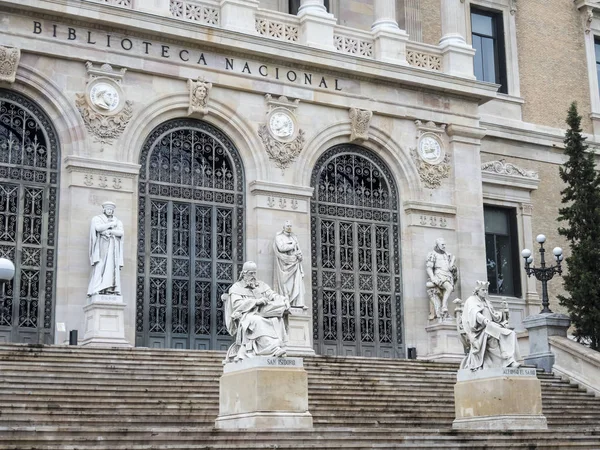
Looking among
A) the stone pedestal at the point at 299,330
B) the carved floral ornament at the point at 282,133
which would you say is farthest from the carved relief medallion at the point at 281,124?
the stone pedestal at the point at 299,330

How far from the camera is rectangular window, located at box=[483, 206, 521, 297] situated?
29.6m

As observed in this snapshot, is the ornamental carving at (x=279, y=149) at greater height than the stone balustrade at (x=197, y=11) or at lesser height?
lesser

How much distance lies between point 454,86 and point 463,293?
209 inches

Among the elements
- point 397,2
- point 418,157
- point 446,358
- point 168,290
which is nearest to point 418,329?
point 446,358

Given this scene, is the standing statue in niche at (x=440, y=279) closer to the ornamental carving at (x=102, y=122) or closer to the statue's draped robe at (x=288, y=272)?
the statue's draped robe at (x=288, y=272)

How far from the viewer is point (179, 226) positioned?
75.9 feet

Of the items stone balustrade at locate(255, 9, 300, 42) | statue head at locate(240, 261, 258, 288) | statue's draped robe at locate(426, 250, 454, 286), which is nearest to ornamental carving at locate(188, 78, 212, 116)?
stone balustrade at locate(255, 9, 300, 42)

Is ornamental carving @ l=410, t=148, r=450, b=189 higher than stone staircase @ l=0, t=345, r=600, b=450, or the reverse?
ornamental carving @ l=410, t=148, r=450, b=189

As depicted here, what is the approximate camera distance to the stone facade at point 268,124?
2194 centimetres

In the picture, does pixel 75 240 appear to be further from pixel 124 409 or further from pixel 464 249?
pixel 464 249

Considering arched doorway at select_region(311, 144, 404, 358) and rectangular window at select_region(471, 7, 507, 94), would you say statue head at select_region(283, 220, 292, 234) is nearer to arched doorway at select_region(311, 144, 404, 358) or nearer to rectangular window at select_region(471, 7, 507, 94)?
arched doorway at select_region(311, 144, 404, 358)

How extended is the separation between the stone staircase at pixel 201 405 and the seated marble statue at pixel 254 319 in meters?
1.42

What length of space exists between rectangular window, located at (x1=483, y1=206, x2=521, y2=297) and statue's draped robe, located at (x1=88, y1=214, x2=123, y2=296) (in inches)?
473

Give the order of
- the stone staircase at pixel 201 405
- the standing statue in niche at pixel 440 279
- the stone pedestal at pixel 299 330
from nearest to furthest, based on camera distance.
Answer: the stone staircase at pixel 201 405 < the stone pedestal at pixel 299 330 < the standing statue in niche at pixel 440 279
